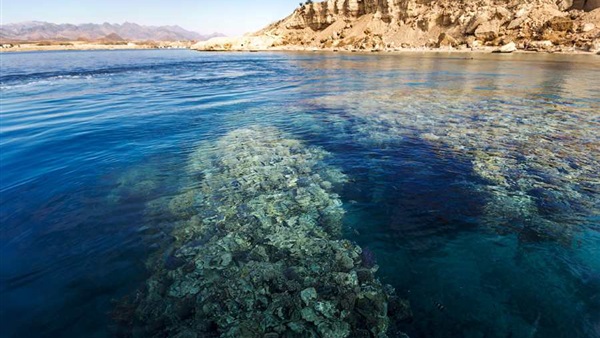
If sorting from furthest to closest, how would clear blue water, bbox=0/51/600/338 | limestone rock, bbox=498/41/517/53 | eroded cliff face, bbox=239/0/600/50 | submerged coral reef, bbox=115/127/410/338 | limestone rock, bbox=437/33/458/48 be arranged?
1. limestone rock, bbox=437/33/458/48
2. eroded cliff face, bbox=239/0/600/50
3. limestone rock, bbox=498/41/517/53
4. clear blue water, bbox=0/51/600/338
5. submerged coral reef, bbox=115/127/410/338

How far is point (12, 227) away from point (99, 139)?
21.9 feet

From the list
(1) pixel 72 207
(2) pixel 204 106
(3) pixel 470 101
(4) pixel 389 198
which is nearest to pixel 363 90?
(3) pixel 470 101

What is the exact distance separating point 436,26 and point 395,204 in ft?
323

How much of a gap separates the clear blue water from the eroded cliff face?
68.0 m

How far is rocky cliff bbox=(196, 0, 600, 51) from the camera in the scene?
63188 millimetres

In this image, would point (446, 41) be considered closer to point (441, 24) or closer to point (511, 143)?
point (441, 24)

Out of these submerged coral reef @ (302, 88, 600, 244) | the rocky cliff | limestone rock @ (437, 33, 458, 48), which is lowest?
submerged coral reef @ (302, 88, 600, 244)

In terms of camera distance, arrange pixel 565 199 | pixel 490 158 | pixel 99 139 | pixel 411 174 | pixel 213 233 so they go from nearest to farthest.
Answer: pixel 213 233, pixel 565 199, pixel 411 174, pixel 490 158, pixel 99 139

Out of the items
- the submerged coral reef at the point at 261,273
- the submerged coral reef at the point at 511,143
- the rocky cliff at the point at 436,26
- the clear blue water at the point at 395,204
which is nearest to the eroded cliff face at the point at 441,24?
the rocky cliff at the point at 436,26

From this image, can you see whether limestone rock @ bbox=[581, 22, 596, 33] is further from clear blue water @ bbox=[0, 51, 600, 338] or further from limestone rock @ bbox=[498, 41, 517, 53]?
clear blue water @ bbox=[0, 51, 600, 338]

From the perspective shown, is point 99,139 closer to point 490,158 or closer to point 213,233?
point 213,233

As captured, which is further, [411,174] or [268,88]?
[268,88]

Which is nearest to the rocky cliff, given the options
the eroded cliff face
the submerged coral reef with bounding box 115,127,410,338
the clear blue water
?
the eroded cliff face

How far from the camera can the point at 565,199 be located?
22.1 ft
